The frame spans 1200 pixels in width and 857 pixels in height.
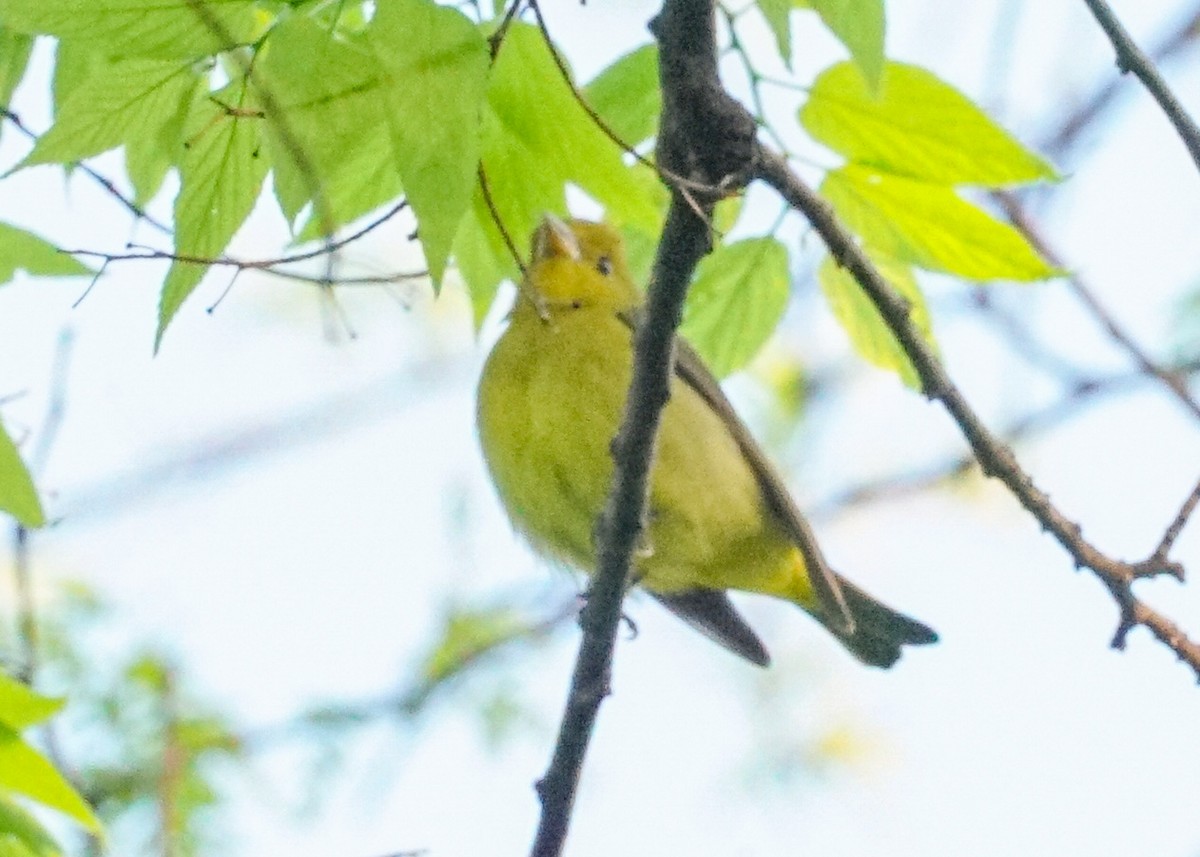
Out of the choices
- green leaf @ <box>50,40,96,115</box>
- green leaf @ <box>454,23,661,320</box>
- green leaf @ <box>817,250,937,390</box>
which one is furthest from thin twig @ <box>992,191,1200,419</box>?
green leaf @ <box>50,40,96,115</box>

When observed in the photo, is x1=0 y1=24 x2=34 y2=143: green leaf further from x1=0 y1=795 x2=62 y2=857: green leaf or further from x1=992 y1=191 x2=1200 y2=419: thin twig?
x1=992 y1=191 x2=1200 y2=419: thin twig

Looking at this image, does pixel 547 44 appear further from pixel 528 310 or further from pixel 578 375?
pixel 528 310

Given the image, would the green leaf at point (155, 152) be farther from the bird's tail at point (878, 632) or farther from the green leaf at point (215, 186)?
the bird's tail at point (878, 632)

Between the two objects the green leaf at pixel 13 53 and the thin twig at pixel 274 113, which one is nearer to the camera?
the thin twig at pixel 274 113

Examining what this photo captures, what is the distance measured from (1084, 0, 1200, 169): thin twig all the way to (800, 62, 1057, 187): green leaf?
1.19ft

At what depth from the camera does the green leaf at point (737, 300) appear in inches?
121

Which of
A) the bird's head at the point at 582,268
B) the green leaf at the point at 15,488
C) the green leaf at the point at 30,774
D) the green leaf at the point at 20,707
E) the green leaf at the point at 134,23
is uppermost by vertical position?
the bird's head at the point at 582,268

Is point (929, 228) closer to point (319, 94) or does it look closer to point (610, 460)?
point (319, 94)

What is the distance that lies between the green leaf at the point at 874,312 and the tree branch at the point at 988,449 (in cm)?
26

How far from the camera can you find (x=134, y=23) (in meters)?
2.13

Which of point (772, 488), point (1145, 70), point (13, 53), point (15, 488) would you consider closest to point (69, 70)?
point (13, 53)

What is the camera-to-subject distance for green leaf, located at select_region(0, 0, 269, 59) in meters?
2.10

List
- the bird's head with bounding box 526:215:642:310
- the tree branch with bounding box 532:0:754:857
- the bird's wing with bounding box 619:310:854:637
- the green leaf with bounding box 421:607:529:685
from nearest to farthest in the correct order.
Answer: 1. the tree branch with bounding box 532:0:754:857
2. the bird's wing with bounding box 619:310:854:637
3. the bird's head with bounding box 526:215:642:310
4. the green leaf with bounding box 421:607:529:685

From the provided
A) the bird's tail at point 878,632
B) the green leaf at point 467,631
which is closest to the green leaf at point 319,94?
the bird's tail at point 878,632
